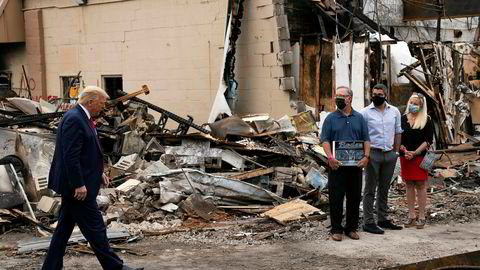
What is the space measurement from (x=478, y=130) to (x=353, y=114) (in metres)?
9.11

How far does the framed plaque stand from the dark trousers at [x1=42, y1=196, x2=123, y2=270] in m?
3.01

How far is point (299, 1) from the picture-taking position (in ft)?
45.9

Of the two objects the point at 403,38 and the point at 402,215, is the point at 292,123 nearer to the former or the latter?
the point at 402,215

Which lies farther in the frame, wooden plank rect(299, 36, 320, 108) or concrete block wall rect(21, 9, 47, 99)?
concrete block wall rect(21, 9, 47, 99)

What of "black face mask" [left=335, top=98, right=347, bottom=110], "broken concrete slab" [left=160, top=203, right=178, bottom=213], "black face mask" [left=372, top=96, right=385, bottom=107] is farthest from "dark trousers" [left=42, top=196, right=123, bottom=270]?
"black face mask" [left=372, top=96, right=385, bottom=107]

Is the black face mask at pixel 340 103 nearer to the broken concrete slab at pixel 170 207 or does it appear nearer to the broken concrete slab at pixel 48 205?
the broken concrete slab at pixel 170 207

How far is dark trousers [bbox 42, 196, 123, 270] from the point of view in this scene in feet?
18.8

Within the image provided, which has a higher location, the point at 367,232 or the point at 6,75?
the point at 6,75

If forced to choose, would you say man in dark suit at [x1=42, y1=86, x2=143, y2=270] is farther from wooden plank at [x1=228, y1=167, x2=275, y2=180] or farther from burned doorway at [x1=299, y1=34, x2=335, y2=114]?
burned doorway at [x1=299, y1=34, x2=335, y2=114]

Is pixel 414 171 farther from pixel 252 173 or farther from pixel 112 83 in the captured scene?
pixel 112 83

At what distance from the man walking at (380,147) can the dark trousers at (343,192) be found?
1.17ft

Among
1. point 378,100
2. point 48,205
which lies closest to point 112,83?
point 48,205

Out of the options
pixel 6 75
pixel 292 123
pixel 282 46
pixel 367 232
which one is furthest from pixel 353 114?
pixel 6 75

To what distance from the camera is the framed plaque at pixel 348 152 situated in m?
7.46
